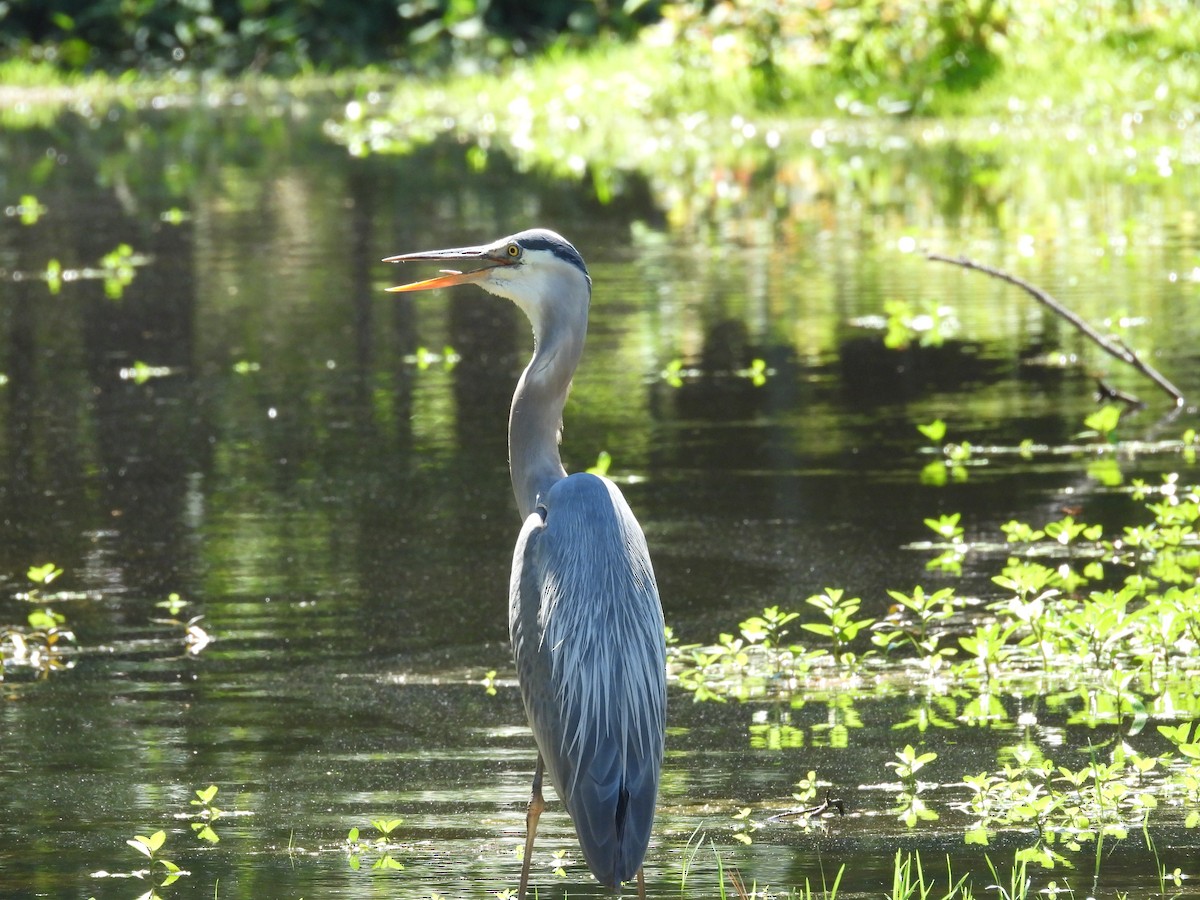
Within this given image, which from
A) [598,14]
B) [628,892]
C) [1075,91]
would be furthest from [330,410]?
[598,14]

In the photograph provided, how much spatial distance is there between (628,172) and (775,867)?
15217mm

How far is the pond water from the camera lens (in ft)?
16.5

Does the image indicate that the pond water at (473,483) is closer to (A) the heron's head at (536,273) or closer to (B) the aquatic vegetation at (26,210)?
(B) the aquatic vegetation at (26,210)

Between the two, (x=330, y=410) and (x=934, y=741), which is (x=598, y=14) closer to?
(x=330, y=410)

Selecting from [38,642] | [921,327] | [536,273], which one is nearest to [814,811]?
[536,273]

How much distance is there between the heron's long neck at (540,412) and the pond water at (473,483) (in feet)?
2.81

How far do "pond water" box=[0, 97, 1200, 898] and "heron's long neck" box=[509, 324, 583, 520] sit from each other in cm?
86

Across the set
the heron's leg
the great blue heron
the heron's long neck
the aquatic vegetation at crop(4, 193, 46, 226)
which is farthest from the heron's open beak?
the aquatic vegetation at crop(4, 193, 46, 226)

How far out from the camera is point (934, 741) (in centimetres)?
549

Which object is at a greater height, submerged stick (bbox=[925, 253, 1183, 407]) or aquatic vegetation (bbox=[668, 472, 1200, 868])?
submerged stick (bbox=[925, 253, 1183, 407])

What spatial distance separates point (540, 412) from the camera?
194 inches

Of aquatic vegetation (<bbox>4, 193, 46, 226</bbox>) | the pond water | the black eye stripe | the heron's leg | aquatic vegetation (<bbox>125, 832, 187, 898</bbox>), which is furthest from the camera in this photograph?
aquatic vegetation (<bbox>4, 193, 46, 226</bbox>)

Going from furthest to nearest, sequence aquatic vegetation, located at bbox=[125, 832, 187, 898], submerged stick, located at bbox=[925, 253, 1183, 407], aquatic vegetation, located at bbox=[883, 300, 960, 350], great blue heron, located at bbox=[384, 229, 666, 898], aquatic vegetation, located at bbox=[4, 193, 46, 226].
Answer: aquatic vegetation, located at bbox=[4, 193, 46, 226] < aquatic vegetation, located at bbox=[883, 300, 960, 350] < submerged stick, located at bbox=[925, 253, 1183, 407] < aquatic vegetation, located at bbox=[125, 832, 187, 898] < great blue heron, located at bbox=[384, 229, 666, 898]

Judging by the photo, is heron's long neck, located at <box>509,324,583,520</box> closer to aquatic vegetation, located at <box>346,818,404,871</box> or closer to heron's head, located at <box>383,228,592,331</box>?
heron's head, located at <box>383,228,592,331</box>
